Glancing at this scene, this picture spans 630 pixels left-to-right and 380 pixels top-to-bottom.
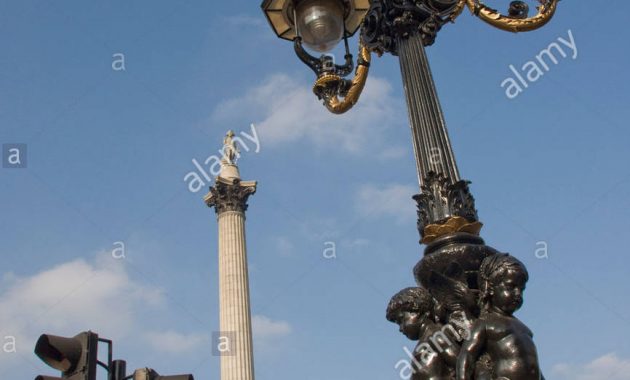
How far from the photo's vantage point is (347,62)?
23.4 ft

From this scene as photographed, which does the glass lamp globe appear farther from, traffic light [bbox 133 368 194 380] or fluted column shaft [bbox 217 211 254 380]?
fluted column shaft [bbox 217 211 254 380]

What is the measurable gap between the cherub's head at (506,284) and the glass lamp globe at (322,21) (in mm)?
2508

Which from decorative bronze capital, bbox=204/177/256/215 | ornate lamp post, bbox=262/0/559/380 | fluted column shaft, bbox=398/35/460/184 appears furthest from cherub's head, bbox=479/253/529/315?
decorative bronze capital, bbox=204/177/256/215

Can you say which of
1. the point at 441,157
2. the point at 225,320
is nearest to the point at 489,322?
the point at 441,157

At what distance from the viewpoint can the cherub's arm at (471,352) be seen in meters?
5.21

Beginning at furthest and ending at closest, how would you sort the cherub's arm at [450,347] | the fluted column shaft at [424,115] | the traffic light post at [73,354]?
the fluted column shaft at [424,115] → the cherub's arm at [450,347] → the traffic light post at [73,354]

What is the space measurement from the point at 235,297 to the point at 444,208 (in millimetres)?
18676

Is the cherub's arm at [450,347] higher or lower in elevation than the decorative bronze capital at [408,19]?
lower

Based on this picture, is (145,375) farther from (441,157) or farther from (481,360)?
(441,157)

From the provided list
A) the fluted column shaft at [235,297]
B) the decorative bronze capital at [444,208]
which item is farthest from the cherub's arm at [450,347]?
the fluted column shaft at [235,297]

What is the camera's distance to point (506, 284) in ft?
17.6

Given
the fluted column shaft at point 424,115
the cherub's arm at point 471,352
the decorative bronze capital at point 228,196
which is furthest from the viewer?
the decorative bronze capital at point 228,196

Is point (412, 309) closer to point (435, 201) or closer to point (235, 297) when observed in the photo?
point (435, 201)

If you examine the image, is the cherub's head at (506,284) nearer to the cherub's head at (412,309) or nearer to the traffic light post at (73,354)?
the cherub's head at (412,309)
